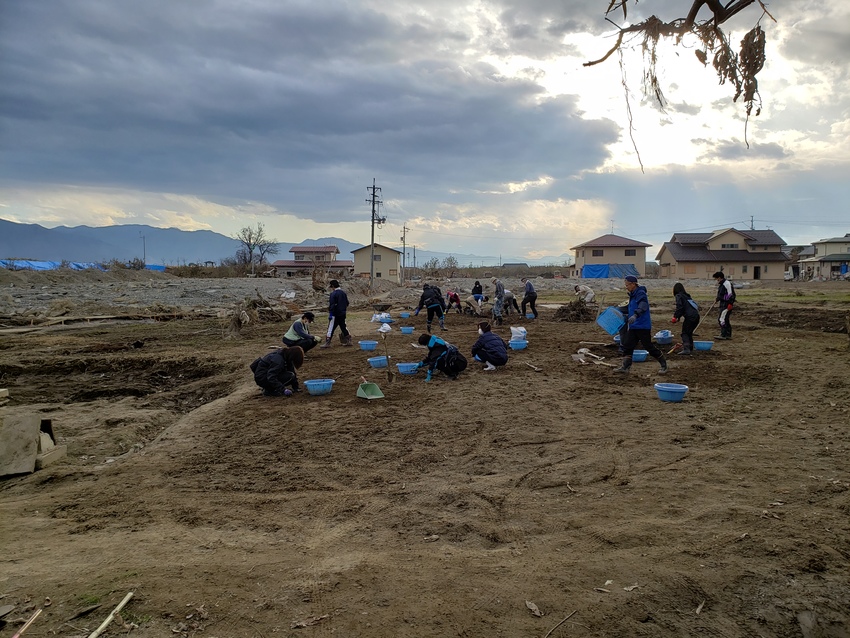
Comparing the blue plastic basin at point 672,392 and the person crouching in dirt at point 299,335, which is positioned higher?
the person crouching in dirt at point 299,335

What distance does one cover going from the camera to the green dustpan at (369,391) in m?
7.84

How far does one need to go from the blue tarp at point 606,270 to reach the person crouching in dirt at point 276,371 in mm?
49985

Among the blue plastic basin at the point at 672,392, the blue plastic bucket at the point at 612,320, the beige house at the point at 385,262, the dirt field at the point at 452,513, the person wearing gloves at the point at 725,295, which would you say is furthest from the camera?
the beige house at the point at 385,262

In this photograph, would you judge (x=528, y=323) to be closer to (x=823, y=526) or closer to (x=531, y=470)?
(x=531, y=470)

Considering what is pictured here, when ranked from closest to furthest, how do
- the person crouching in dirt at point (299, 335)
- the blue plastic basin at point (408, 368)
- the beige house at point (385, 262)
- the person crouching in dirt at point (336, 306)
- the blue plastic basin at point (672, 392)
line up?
1. the blue plastic basin at point (672, 392)
2. the blue plastic basin at point (408, 368)
3. the person crouching in dirt at point (299, 335)
4. the person crouching in dirt at point (336, 306)
5. the beige house at point (385, 262)

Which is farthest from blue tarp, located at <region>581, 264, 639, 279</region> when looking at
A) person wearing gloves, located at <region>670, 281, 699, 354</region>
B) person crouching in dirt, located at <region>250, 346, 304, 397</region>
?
person crouching in dirt, located at <region>250, 346, 304, 397</region>

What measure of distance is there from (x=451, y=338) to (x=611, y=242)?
157ft

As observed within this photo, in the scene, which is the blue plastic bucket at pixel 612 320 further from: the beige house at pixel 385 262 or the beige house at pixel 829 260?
the beige house at pixel 829 260

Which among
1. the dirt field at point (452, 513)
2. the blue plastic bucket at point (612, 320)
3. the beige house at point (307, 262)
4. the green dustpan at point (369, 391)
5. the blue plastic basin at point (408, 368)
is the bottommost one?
the dirt field at point (452, 513)

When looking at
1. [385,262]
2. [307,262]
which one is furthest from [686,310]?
[307,262]

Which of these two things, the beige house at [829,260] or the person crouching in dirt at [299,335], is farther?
the beige house at [829,260]

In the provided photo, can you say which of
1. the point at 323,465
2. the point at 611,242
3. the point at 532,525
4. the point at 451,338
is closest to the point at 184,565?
the point at 323,465

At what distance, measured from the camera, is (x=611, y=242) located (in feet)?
187

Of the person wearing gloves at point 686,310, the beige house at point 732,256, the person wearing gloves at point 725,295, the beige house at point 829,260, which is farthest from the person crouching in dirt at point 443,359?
the beige house at point 829,260
